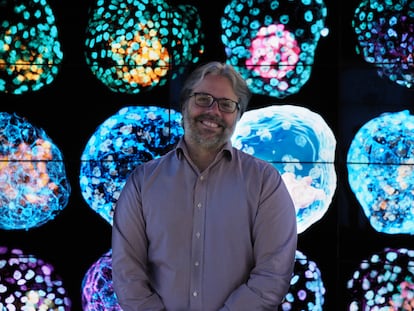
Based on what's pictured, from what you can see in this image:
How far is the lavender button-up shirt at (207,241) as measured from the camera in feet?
5.75

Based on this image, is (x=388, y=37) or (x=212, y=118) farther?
(x=388, y=37)

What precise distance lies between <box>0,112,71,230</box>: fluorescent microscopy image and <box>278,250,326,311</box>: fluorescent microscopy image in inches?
44.0

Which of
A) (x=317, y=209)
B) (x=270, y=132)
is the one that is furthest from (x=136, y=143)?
(x=317, y=209)

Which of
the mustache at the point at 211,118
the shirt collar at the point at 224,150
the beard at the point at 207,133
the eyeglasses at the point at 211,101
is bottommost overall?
the shirt collar at the point at 224,150

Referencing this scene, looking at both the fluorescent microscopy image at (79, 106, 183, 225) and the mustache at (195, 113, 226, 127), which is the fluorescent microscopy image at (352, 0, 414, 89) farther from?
the mustache at (195, 113, 226, 127)

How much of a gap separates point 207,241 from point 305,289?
1054 millimetres

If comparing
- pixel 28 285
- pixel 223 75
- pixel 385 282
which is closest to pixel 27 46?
pixel 28 285

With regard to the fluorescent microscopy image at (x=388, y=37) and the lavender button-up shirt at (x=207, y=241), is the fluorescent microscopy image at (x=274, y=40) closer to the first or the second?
the fluorescent microscopy image at (x=388, y=37)

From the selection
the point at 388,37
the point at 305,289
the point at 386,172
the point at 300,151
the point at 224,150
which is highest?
the point at 388,37

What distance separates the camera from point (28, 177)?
2.72 meters

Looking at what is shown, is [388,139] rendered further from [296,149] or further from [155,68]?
[155,68]

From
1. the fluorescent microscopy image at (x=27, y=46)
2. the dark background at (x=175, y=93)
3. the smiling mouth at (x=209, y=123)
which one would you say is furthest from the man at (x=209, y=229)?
the fluorescent microscopy image at (x=27, y=46)

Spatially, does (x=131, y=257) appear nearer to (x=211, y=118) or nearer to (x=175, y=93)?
(x=211, y=118)

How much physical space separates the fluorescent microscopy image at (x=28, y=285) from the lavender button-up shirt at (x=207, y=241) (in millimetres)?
1059
